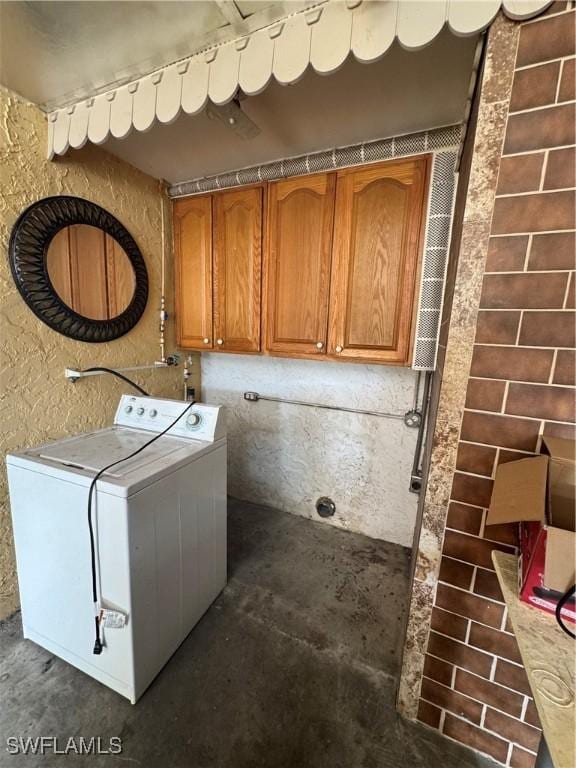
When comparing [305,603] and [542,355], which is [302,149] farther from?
[305,603]

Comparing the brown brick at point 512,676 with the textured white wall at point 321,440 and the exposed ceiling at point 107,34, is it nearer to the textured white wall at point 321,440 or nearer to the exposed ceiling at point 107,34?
the textured white wall at point 321,440

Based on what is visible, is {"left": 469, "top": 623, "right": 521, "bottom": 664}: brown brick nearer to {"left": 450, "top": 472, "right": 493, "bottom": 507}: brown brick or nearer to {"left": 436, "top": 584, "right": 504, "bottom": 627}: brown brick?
{"left": 436, "top": 584, "right": 504, "bottom": 627}: brown brick

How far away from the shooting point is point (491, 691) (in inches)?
37.6

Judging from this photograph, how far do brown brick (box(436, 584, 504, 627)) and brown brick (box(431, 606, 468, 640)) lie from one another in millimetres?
20

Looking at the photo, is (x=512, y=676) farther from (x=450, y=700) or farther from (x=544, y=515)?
(x=544, y=515)

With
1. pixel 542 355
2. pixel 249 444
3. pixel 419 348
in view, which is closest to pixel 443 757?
pixel 542 355

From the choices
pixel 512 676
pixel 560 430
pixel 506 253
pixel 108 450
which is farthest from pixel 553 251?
pixel 108 450

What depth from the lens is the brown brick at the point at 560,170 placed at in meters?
0.74

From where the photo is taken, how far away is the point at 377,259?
1550mm

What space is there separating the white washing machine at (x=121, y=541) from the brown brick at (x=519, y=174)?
4.15 ft

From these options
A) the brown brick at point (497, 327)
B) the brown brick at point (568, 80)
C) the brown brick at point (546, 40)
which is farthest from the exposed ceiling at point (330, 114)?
the brown brick at point (497, 327)

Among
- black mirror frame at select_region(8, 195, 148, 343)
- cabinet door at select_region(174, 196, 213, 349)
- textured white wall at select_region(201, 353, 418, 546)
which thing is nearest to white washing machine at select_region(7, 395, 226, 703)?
black mirror frame at select_region(8, 195, 148, 343)

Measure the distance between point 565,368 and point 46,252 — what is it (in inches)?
79.5

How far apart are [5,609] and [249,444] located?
1.54 metres
